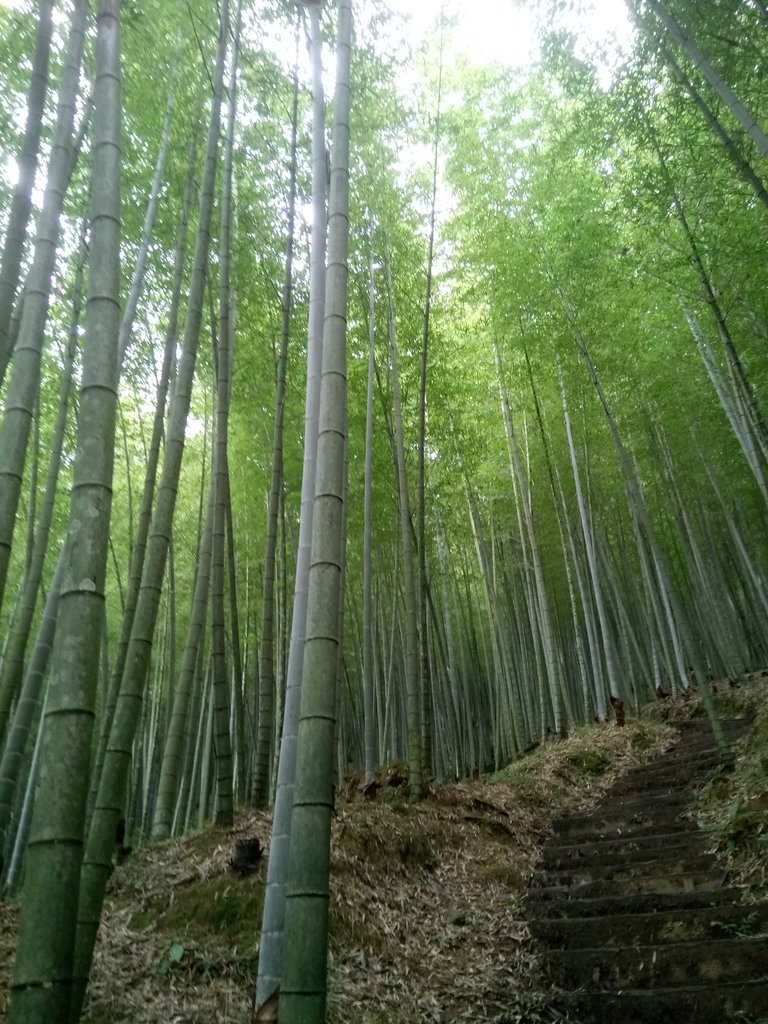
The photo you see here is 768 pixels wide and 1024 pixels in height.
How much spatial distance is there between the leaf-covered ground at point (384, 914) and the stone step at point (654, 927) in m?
0.15

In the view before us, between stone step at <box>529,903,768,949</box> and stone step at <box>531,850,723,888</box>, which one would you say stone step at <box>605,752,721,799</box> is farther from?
stone step at <box>529,903,768,949</box>

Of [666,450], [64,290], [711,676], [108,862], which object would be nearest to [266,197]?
[64,290]

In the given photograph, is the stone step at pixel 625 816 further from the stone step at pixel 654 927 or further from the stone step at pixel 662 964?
the stone step at pixel 662 964

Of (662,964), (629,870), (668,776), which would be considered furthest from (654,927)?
(668,776)

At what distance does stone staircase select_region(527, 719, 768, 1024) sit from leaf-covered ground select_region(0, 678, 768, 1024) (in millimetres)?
143

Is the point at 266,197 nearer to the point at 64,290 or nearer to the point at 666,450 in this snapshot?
the point at 64,290

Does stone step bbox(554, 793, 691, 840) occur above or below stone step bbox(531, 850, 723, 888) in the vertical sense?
above

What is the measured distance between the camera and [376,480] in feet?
25.2

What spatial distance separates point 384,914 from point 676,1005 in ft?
4.42

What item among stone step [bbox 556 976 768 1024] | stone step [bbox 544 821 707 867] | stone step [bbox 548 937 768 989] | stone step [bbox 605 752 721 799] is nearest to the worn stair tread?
stone step [bbox 544 821 707 867]

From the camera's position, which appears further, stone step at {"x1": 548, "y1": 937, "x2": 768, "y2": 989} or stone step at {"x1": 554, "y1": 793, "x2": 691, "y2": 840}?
stone step at {"x1": 554, "y1": 793, "x2": 691, "y2": 840}

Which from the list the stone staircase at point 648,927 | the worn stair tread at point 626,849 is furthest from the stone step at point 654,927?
the worn stair tread at point 626,849

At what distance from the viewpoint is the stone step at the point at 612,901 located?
3127 mm

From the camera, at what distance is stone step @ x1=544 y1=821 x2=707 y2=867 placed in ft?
12.4
